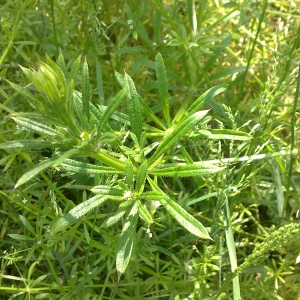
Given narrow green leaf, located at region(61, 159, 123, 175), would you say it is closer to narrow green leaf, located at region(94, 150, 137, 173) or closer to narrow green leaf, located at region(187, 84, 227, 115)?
narrow green leaf, located at region(94, 150, 137, 173)

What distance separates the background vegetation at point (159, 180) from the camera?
5.75 ft

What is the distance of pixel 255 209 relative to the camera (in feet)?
7.75

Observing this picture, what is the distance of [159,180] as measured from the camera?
233cm

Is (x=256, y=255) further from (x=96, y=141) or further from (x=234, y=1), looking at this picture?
(x=234, y=1)

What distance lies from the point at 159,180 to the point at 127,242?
37.0 inches

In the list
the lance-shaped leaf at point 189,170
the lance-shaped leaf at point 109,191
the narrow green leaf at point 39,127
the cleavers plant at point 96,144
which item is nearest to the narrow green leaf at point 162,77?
the cleavers plant at point 96,144

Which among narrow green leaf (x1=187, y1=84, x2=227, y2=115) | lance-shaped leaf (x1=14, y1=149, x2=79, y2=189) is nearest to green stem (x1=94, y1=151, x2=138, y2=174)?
lance-shaped leaf (x1=14, y1=149, x2=79, y2=189)

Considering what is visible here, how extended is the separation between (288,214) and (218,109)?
2.32ft

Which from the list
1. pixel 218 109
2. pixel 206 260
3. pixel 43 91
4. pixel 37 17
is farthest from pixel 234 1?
pixel 43 91

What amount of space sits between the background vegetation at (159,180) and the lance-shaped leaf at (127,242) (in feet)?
0.38

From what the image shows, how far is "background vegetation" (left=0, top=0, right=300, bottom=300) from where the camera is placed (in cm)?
175

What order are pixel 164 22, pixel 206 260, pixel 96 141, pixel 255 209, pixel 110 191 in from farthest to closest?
1. pixel 164 22
2. pixel 255 209
3. pixel 206 260
4. pixel 110 191
5. pixel 96 141

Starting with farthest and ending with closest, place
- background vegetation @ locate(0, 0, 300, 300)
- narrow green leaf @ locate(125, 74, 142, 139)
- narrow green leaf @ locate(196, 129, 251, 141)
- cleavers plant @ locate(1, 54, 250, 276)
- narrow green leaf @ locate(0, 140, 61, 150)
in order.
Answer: background vegetation @ locate(0, 0, 300, 300) → narrow green leaf @ locate(196, 129, 251, 141) → narrow green leaf @ locate(125, 74, 142, 139) → narrow green leaf @ locate(0, 140, 61, 150) → cleavers plant @ locate(1, 54, 250, 276)

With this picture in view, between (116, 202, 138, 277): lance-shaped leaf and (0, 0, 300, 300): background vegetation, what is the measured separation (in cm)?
12
